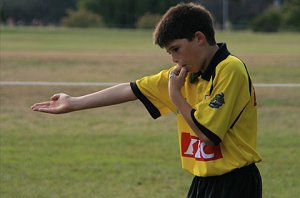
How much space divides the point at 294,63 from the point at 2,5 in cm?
9156

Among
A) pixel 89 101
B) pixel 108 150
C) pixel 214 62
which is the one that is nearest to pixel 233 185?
pixel 214 62

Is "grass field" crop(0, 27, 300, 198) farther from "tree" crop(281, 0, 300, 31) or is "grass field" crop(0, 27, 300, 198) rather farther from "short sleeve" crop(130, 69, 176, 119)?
"tree" crop(281, 0, 300, 31)

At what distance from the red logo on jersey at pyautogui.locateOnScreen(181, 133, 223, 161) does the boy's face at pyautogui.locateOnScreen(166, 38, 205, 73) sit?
1.25 feet

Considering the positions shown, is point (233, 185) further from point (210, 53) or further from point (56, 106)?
point (56, 106)

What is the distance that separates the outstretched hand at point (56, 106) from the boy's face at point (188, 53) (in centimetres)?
75

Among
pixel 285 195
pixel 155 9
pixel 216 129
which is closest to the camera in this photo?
pixel 216 129

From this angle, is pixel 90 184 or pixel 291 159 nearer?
pixel 90 184

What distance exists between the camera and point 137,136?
11.3m

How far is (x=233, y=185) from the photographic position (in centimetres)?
373

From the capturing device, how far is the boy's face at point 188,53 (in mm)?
→ 3512

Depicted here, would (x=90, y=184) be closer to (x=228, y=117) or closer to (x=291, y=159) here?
(x=291, y=159)

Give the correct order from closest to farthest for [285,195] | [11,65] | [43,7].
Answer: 1. [285,195]
2. [11,65]
3. [43,7]

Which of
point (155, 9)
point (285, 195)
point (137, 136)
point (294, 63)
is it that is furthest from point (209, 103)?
point (155, 9)

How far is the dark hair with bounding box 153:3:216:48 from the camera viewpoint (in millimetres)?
3486
